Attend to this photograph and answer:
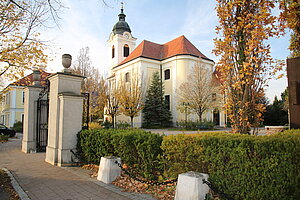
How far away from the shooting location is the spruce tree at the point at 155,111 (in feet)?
98.2

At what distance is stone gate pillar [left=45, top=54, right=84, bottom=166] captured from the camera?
7.69 metres

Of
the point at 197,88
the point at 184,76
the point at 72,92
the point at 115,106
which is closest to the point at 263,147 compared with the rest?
the point at 72,92

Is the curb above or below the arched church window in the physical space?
below

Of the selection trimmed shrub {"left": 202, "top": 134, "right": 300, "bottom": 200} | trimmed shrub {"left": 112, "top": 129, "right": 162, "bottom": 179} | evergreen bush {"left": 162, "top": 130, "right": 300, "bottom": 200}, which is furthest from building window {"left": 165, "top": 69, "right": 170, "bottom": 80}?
trimmed shrub {"left": 202, "top": 134, "right": 300, "bottom": 200}

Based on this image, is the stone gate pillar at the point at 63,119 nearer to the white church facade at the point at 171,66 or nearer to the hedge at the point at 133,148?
the hedge at the point at 133,148

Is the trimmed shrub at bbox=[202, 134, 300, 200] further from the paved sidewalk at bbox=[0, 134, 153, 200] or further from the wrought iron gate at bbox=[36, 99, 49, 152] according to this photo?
the wrought iron gate at bbox=[36, 99, 49, 152]

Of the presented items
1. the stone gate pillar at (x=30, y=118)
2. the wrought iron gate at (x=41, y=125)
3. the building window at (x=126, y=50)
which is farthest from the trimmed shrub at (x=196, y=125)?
the building window at (x=126, y=50)

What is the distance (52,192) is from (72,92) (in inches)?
168

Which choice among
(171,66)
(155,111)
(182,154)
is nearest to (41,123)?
(182,154)

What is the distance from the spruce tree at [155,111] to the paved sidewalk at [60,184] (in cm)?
2258

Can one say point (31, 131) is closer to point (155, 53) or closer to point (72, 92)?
point (72, 92)

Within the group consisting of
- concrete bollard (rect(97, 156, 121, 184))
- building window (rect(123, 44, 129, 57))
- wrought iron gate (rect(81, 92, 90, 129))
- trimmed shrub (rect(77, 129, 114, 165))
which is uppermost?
building window (rect(123, 44, 129, 57))

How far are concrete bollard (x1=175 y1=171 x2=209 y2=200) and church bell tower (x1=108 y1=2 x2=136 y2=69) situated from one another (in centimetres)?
3894

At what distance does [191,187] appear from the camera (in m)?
3.81
